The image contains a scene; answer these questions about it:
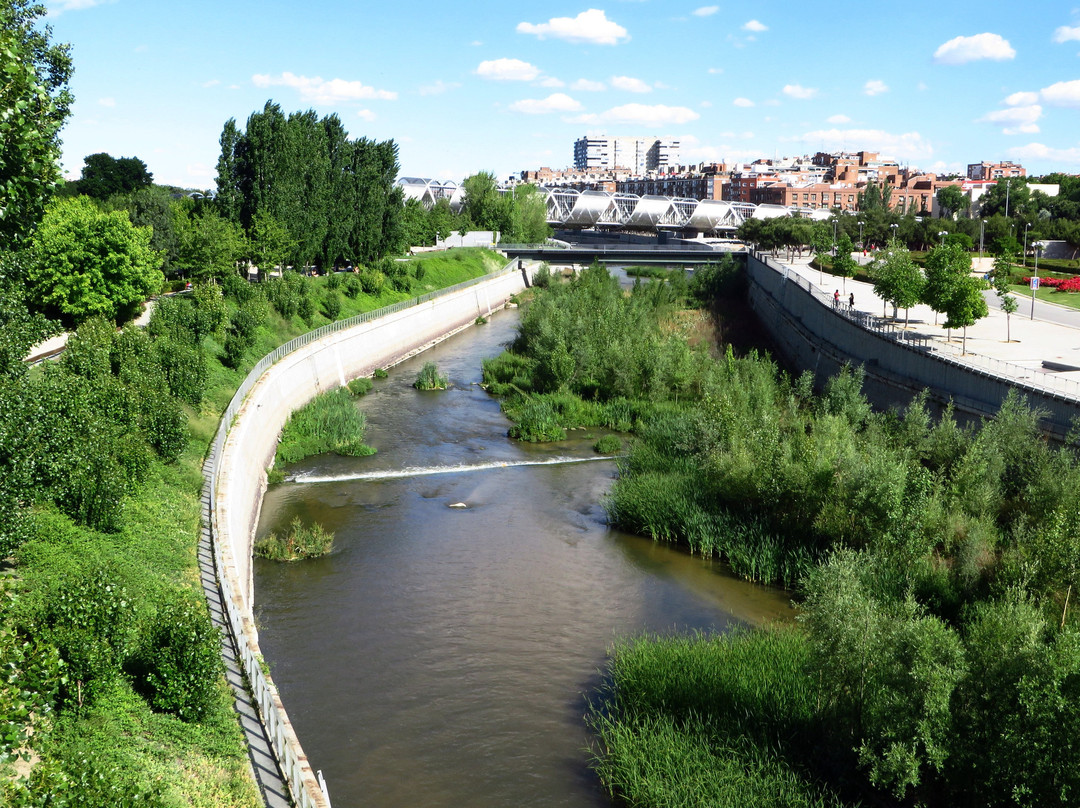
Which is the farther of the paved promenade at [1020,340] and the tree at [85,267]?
the tree at [85,267]

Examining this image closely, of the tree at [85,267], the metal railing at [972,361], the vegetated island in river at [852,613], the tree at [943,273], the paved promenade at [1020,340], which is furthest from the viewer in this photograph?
the tree at [943,273]

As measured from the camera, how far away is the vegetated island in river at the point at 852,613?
10414mm

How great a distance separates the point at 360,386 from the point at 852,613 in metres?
29.3

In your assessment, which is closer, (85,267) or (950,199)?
(85,267)

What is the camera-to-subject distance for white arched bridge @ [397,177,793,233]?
391ft

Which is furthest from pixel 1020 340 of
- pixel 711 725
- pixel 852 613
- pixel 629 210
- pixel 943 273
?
pixel 629 210

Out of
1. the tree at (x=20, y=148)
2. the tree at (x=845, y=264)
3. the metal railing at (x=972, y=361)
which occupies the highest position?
the tree at (x=20, y=148)

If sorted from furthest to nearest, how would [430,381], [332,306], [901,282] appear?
1. [332,306]
2. [430,381]
3. [901,282]

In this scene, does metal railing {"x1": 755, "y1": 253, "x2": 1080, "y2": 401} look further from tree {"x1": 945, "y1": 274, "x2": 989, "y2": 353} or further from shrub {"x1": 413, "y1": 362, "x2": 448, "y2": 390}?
shrub {"x1": 413, "y1": 362, "x2": 448, "y2": 390}

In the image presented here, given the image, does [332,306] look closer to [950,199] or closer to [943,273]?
[943,273]

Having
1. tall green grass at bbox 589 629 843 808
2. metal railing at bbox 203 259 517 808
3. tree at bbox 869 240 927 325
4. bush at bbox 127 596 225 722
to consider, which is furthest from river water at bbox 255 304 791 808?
tree at bbox 869 240 927 325

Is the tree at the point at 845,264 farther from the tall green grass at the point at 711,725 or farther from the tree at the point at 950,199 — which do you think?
the tree at the point at 950,199

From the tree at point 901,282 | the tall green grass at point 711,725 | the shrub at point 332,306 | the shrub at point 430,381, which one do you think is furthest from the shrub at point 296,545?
the tree at point 901,282

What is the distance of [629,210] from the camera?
418 feet
